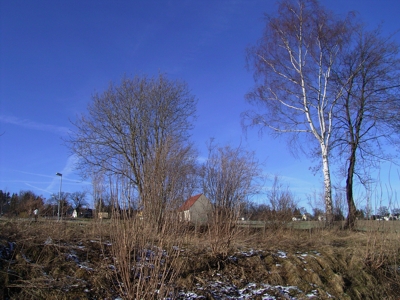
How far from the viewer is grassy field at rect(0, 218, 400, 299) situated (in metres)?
3.89

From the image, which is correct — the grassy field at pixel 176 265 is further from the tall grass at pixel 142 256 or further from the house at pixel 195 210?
the house at pixel 195 210

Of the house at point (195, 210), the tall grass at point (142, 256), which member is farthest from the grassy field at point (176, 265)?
the house at point (195, 210)

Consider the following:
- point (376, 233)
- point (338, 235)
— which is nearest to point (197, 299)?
point (376, 233)

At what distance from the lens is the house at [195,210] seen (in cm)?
515

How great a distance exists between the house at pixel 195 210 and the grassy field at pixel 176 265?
0.30m

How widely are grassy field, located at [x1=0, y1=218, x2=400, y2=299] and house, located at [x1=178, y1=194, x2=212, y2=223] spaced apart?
30cm

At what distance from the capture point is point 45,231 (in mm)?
5355

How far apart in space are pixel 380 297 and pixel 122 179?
4.81 m

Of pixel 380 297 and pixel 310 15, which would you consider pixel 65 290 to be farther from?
pixel 310 15

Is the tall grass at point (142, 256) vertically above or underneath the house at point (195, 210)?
underneath

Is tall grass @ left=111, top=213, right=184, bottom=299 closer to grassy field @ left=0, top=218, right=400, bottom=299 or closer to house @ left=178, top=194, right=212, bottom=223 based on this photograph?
grassy field @ left=0, top=218, right=400, bottom=299

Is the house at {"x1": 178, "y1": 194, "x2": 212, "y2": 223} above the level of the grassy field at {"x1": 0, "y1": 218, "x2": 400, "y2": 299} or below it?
above

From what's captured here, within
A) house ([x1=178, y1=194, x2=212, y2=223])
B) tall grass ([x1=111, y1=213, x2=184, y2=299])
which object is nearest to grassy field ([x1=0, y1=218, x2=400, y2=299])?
tall grass ([x1=111, y1=213, x2=184, y2=299])

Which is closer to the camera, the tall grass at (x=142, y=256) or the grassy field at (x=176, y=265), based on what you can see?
the tall grass at (x=142, y=256)
